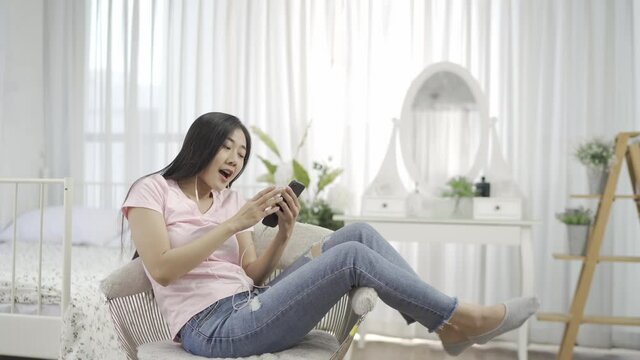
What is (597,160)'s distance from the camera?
9.37 ft

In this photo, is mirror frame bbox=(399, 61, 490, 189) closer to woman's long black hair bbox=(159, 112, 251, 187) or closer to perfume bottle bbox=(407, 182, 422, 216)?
perfume bottle bbox=(407, 182, 422, 216)

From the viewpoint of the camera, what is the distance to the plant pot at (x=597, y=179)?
2.84 meters

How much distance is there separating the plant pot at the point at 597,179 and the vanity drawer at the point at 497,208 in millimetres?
332

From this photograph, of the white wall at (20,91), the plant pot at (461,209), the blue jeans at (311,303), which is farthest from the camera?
the white wall at (20,91)

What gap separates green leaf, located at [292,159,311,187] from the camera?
3.35m

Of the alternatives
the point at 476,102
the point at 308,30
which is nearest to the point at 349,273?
the point at 476,102

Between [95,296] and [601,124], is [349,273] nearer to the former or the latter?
→ [95,296]

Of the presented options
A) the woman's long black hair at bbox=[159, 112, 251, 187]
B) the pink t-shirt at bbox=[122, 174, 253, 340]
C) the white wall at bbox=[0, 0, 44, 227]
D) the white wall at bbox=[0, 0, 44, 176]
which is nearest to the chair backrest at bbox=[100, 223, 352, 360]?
the pink t-shirt at bbox=[122, 174, 253, 340]

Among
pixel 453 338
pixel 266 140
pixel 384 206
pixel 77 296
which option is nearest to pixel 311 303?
pixel 453 338

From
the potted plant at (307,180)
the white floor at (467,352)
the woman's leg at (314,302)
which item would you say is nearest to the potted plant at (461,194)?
the potted plant at (307,180)

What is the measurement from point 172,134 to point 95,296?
164cm

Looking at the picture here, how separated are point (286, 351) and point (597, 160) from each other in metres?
1.94

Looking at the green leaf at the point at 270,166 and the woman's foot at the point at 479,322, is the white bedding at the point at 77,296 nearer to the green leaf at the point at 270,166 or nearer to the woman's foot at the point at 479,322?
the green leaf at the point at 270,166

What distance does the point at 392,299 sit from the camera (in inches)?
58.8
